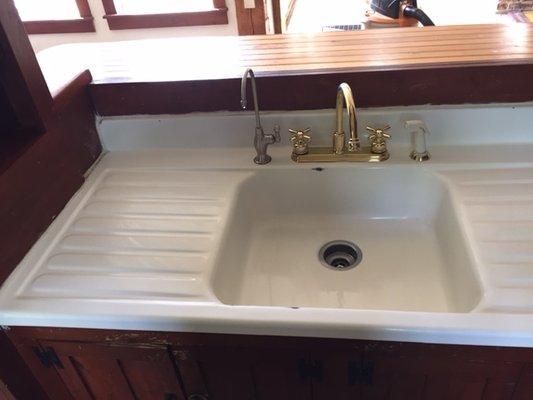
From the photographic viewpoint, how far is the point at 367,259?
39.4 inches

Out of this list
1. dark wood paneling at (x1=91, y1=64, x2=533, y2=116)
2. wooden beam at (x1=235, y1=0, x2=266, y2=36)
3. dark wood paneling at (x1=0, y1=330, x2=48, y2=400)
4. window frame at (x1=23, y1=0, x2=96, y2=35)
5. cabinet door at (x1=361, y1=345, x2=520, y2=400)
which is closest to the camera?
cabinet door at (x1=361, y1=345, x2=520, y2=400)

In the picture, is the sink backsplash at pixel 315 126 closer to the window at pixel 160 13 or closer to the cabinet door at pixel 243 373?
the cabinet door at pixel 243 373

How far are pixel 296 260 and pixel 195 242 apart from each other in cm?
28

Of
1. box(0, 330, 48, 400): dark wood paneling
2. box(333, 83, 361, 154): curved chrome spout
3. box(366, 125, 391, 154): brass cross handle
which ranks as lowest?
box(0, 330, 48, 400): dark wood paneling

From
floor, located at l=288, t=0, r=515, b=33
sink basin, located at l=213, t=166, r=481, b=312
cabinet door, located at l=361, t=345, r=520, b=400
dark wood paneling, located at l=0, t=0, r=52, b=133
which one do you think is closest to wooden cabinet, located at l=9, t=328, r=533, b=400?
cabinet door, located at l=361, t=345, r=520, b=400

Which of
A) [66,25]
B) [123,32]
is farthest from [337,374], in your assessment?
[66,25]

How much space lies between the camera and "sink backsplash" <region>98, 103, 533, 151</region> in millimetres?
984

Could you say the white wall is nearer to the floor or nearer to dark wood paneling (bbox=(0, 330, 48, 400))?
the floor

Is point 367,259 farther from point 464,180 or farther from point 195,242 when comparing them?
point 195,242

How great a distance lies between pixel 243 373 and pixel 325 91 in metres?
Answer: 0.63

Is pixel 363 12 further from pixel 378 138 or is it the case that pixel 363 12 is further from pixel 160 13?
pixel 378 138

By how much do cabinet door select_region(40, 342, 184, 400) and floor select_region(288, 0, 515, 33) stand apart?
2.53 meters

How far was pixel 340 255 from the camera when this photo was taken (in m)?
1.04

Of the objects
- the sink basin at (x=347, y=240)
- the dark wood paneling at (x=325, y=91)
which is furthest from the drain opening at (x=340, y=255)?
the dark wood paneling at (x=325, y=91)
